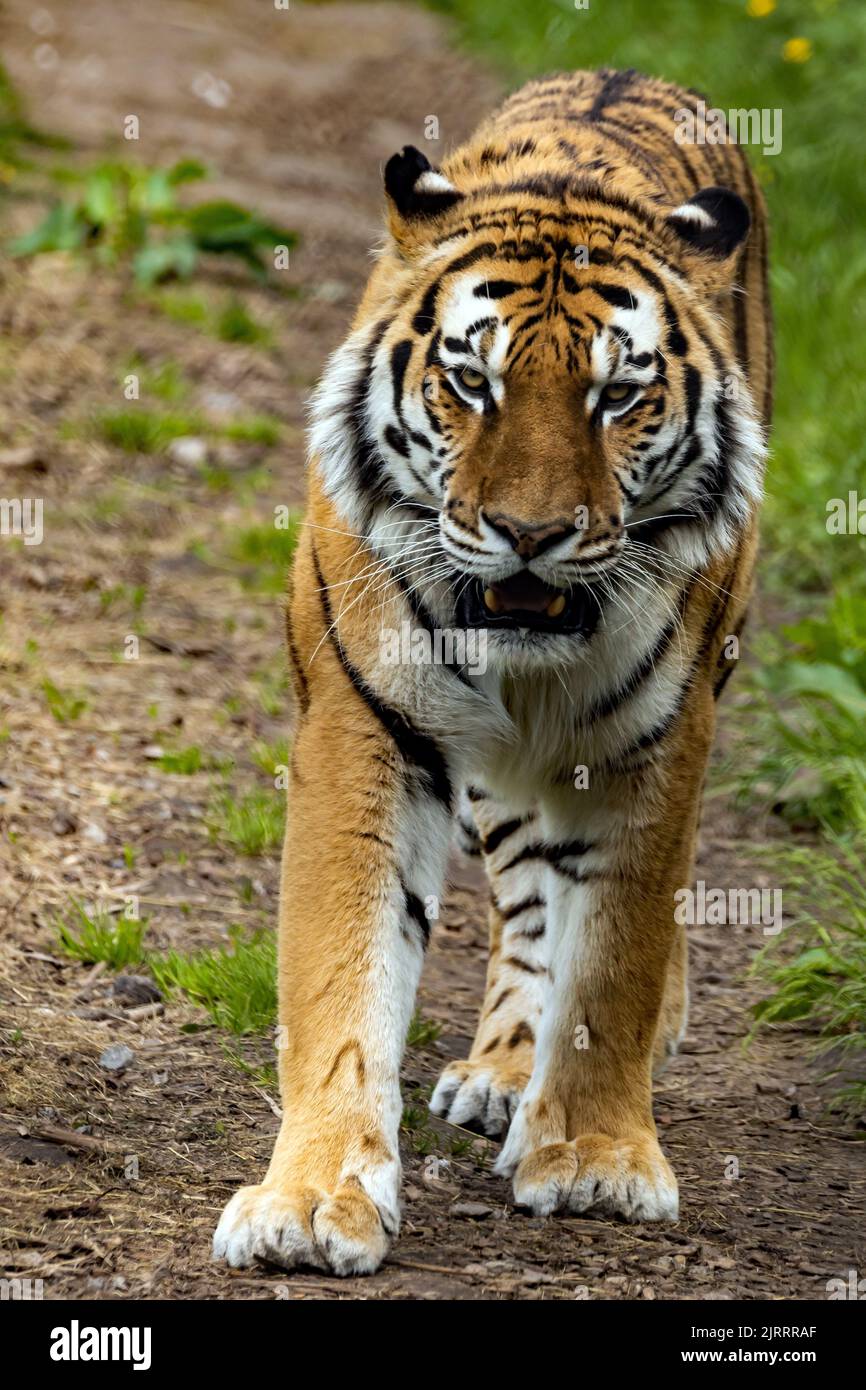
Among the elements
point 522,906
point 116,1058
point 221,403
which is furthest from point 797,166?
point 116,1058

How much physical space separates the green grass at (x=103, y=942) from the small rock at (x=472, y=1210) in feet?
3.59

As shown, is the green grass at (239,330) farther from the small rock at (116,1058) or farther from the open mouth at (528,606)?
the open mouth at (528,606)

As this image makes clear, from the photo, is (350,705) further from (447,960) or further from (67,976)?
(447,960)

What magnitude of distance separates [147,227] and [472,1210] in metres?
6.20

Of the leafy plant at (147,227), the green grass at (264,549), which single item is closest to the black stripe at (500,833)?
the green grass at (264,549)

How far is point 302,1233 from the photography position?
289 cm

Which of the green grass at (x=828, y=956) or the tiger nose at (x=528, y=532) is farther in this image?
the green grass at (x=828, y=956)

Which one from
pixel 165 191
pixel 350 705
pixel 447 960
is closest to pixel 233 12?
pixel 165 191

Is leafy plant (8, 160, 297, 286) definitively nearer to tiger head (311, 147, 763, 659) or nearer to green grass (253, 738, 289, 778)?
green grass (253, 738, 289, 778)

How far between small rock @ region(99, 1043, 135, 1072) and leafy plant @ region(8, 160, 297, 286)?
16.8ft

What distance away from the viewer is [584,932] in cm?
339

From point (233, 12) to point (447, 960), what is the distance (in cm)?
1066

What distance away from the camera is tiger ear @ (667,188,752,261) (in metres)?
3.30

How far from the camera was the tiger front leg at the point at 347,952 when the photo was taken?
9.87 ft
